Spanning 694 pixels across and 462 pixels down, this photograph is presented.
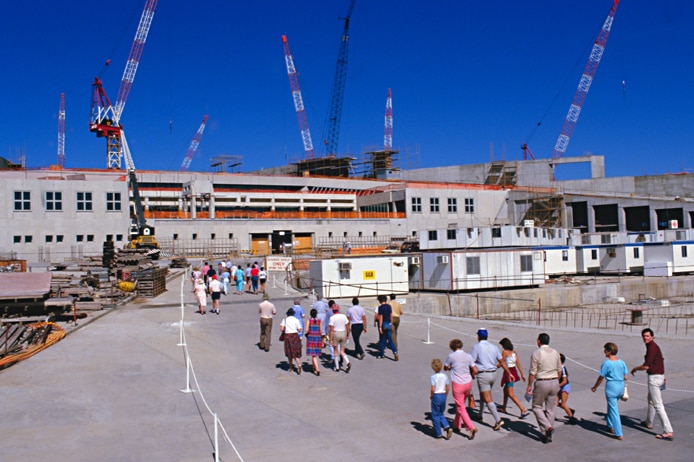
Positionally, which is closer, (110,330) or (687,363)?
(687,363)

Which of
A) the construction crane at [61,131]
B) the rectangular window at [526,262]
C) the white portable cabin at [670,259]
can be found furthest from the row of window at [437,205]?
the construction crane at [61,131]

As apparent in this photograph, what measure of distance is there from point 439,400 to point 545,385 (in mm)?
1671

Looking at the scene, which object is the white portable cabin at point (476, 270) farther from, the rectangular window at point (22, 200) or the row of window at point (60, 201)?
the rectangular window at point (22, 200)

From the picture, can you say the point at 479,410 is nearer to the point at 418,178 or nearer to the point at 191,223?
the point at 191,223

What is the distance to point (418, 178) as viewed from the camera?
111 meters

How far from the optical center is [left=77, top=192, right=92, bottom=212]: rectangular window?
5366 centimetres

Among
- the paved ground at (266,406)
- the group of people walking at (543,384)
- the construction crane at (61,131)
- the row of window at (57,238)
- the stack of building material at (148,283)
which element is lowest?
the paved ground at (266,406)

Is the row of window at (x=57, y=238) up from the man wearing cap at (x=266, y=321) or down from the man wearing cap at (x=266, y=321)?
up

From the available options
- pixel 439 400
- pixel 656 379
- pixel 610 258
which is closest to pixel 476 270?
pixel 610 258

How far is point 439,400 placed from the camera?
9922mm

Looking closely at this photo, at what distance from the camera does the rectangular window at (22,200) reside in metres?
51.5

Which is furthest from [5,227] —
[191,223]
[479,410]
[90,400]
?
[479,410]

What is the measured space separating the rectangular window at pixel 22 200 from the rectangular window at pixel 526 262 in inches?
1573

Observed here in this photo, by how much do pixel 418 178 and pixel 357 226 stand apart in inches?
1738
